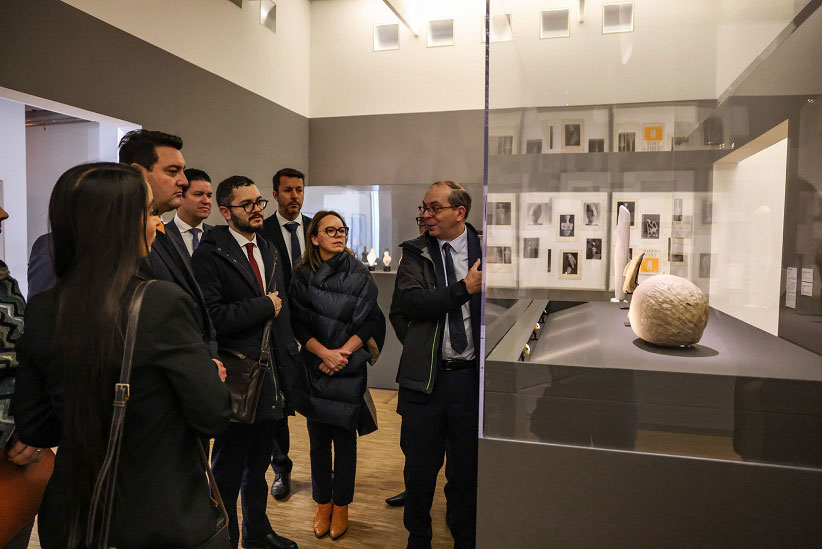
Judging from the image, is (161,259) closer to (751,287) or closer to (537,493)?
(537,493)

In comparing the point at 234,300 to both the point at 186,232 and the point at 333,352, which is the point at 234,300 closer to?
the point at 333,352

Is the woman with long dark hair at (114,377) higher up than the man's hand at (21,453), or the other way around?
the woman with long dark hair at (114,377)

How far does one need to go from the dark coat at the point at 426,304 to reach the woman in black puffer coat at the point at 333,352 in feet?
1.47

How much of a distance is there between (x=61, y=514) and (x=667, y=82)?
173 cm

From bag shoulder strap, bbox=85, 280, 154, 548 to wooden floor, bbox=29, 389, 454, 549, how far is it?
5.54ft

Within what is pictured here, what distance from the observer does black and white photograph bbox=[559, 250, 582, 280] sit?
1.62 metres

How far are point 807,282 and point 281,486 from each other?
277 centimetres

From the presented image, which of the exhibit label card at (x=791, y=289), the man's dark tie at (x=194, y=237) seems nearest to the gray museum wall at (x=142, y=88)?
the man's dark tie at (x=194, y=237)

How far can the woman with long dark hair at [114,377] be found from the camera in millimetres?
1091

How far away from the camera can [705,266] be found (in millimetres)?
1395

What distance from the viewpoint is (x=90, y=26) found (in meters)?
3.54

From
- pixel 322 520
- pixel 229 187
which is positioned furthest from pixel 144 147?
pixel 322 520

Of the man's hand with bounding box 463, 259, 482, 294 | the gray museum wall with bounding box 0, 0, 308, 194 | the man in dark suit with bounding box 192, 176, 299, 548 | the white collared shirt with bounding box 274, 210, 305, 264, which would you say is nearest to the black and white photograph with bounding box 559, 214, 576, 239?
the man's hand with bounding box 463, 259, 482, 294

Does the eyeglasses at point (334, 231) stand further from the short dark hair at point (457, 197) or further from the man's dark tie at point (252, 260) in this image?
the short dark hair at point (457, 197)
